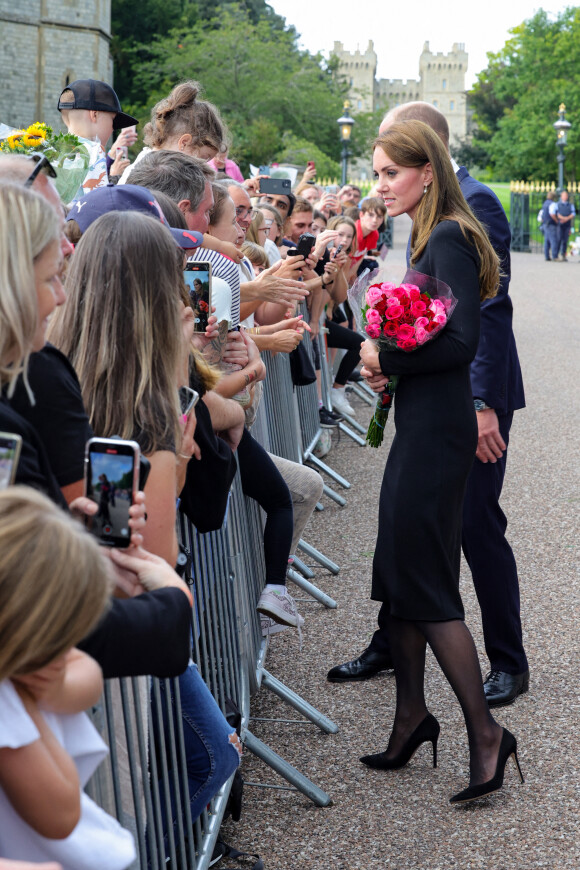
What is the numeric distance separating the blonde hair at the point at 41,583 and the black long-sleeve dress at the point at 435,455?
2.27 m

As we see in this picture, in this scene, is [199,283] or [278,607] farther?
[278,607]

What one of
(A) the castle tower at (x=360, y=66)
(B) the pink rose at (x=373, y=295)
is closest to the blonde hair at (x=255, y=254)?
(B) the pink rose at (x=373, y=295)

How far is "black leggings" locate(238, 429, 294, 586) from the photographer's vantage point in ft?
14.1

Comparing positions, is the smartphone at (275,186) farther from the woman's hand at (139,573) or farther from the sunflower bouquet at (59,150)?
the woman's hand at (139,573)

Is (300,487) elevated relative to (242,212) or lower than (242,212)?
lower

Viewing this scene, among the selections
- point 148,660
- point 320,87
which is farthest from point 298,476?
point 320,87

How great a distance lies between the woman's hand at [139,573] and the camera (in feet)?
6.55

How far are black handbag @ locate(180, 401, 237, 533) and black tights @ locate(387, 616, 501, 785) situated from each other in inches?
39.0

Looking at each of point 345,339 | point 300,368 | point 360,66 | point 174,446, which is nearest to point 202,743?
point 174,446

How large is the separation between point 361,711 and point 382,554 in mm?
927

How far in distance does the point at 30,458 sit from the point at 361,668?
3136mm

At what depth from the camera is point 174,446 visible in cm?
243

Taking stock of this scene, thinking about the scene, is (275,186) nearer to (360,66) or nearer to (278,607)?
(278,607)

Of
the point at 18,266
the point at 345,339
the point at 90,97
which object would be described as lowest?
the point at 345,339
